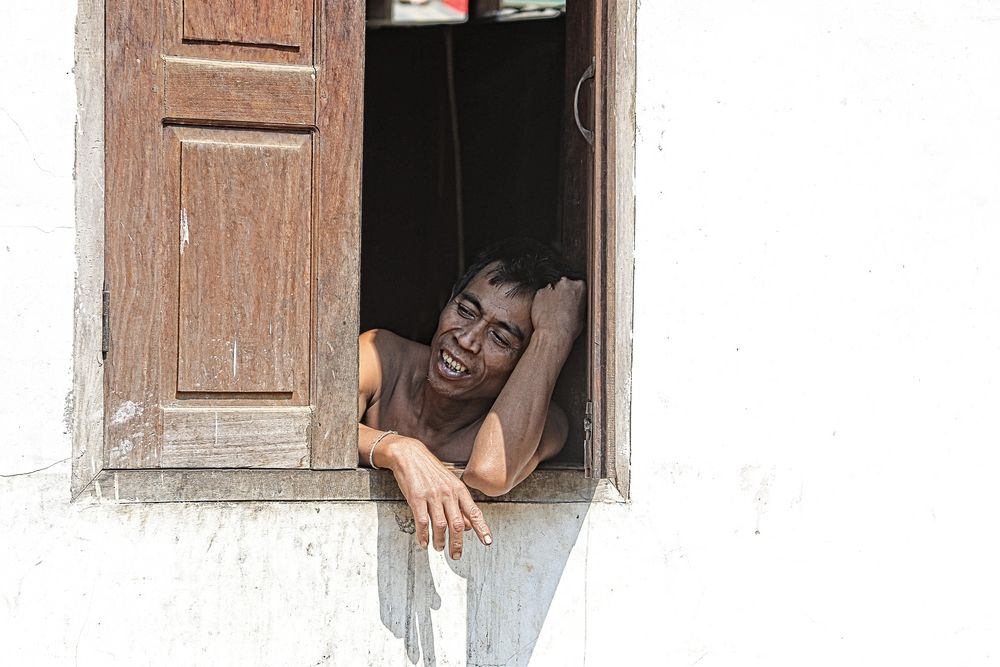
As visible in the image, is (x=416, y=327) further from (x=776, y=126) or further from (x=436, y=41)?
(x=776, y=126)

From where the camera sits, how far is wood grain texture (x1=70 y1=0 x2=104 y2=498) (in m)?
2.34

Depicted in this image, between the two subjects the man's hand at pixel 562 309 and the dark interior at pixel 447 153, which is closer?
the man's hand at pixel 562 309

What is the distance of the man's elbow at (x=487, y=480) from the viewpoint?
7.91 feet

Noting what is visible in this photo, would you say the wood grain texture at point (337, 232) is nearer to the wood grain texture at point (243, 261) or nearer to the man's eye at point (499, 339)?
the wood grain texture at point (243, 261)

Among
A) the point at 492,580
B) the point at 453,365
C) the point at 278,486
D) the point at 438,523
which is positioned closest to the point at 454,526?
the point at 438,523

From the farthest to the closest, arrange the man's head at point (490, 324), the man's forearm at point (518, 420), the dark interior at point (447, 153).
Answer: the dark interior at point (447, 153), the man's head at point (490, 324), the man's forearm at point (518, 420)

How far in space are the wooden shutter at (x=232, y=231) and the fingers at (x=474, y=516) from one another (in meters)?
0.32

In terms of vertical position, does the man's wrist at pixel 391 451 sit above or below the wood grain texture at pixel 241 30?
below

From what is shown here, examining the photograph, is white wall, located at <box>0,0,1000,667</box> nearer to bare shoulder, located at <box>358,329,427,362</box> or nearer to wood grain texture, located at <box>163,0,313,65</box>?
bare shoulder, located at <box>358,329,427,362</box>

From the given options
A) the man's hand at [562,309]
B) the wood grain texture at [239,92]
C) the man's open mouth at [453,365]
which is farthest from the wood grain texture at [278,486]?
the wood grain texture at [239,92]

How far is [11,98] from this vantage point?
2309 millimetres

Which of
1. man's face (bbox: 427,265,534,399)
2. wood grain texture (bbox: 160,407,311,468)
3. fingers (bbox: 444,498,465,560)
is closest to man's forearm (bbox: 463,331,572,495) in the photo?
fingers (bbox: 444,498,465,560)

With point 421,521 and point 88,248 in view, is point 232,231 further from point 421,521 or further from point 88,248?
point 421,521

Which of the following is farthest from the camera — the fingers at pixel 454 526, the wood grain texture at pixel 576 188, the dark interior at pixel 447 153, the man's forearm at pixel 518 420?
the dark interior at pixel 447 153
